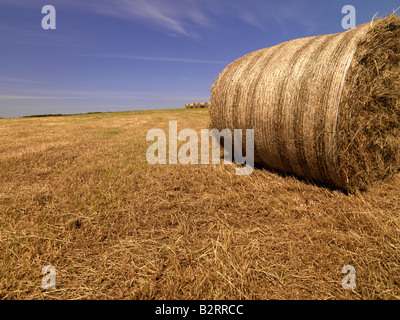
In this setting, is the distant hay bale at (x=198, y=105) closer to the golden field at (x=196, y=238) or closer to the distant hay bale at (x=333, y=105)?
the distant hay bale at (x=333, y=105)

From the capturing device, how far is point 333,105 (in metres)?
2.90

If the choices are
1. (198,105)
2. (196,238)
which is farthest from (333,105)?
(198,105)

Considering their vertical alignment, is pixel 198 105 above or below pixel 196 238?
above

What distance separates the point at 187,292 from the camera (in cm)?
165

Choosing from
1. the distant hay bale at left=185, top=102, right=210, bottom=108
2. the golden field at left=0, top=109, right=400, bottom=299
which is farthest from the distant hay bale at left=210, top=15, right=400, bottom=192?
the distant hay bale at left=185, top=102, right=210, bottom=108

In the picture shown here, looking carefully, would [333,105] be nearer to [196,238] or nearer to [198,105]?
[196,238]

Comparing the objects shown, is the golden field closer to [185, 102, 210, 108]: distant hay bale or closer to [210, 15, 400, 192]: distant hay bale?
[210, 15, 400, 192]: distant hay bale

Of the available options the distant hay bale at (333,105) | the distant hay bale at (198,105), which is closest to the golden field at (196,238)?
the distant hay bale at (333,105)

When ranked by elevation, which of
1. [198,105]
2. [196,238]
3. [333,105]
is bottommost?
[196,238]

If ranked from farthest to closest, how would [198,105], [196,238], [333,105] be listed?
[198,105], [333,105], [196,238]

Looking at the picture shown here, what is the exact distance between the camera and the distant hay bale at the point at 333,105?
9.58ft
